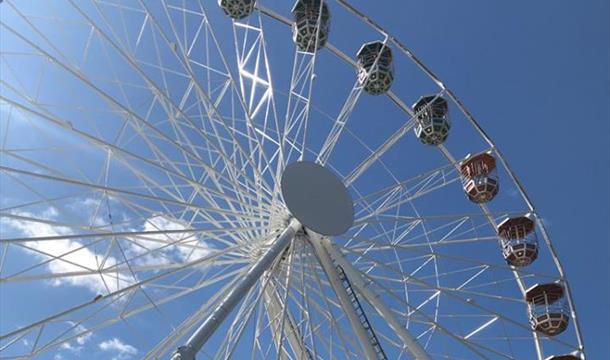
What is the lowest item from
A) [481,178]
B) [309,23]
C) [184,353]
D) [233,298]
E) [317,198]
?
[184,353]

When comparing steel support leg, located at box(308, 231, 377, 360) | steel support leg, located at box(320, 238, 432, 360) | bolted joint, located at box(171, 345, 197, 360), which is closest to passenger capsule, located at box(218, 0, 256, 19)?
steel support leg, located at box(308, 231, 377, 360)

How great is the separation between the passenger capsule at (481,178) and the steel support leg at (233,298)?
8375 millimetres

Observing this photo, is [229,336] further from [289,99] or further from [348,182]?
[289,99]

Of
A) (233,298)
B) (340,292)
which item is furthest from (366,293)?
(233,298)

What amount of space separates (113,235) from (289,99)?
24.4 feet

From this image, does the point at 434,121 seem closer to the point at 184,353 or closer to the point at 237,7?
the point at 237,7

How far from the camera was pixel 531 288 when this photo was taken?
816 inches

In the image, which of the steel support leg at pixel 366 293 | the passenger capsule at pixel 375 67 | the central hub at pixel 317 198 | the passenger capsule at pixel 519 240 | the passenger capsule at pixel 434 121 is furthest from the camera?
the passenger capsule at pixel 434 121

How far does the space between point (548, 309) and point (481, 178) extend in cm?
465

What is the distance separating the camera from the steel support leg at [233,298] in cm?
1033

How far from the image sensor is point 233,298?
12219 mm

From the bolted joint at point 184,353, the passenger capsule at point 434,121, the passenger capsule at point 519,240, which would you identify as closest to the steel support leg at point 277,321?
the bolted joint at point 184,353

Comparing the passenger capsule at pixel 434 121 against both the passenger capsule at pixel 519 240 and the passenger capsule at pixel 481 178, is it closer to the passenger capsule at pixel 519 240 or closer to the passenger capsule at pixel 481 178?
the passenger capsule at pixel 481 178

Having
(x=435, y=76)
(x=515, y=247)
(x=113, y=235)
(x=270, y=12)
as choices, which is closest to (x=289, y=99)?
(x=270, y=12)
